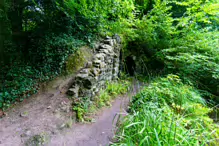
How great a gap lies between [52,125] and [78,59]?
7.54ft

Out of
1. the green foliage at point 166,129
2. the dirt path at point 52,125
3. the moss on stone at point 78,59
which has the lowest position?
the dirt path at point 52,125

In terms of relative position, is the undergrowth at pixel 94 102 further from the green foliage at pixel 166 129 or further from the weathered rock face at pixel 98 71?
the green foliage at pixel 166 129

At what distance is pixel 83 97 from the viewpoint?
10.7ft

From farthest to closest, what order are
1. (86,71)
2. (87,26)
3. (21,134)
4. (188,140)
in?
(87,26)
(86,71)
(21,134)
(188,140)

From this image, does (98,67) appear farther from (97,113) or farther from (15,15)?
(15,15)

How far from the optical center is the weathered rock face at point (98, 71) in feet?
11.0

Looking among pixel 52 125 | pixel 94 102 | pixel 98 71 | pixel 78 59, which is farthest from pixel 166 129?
pixel 78 59

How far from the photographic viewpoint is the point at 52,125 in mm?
2545

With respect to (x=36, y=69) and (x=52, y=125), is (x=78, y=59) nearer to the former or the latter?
(x=36, y=69)

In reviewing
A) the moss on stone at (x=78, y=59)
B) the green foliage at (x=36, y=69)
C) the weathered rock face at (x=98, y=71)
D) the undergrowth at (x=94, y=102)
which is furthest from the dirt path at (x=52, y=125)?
the moss on stone at (x=78, y=59)

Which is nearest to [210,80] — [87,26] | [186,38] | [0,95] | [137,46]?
[186,38]

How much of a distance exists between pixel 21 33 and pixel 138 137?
484 cm

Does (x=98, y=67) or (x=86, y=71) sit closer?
(x=86, y=71)

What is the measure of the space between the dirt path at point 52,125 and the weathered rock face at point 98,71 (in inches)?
18.7
